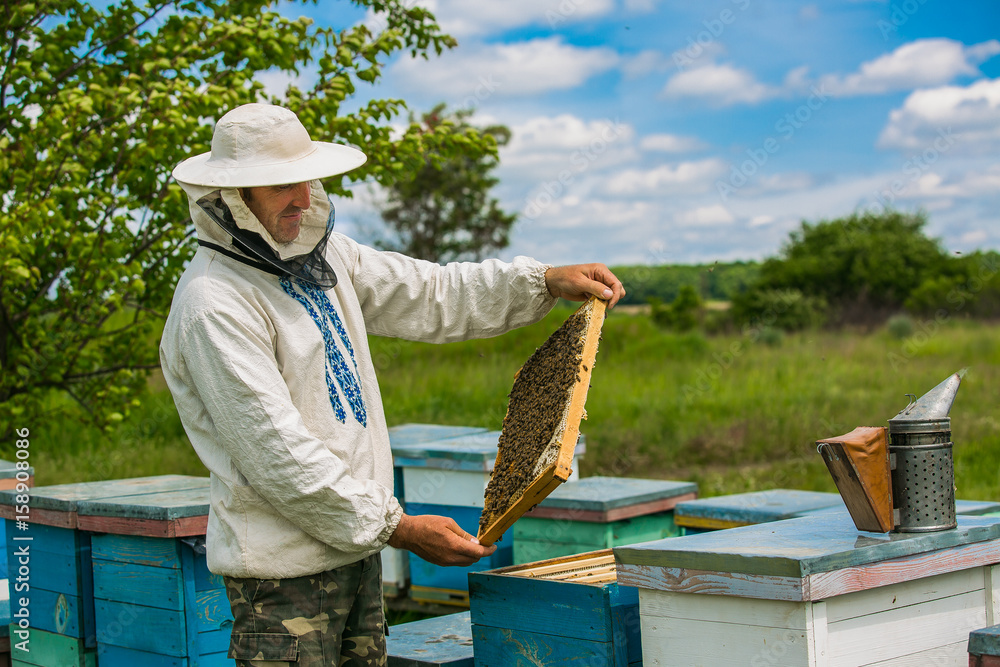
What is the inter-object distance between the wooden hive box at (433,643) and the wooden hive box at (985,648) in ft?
5.23

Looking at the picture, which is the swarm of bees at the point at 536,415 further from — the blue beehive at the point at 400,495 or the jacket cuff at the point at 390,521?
the blue beehive at the point at 400,495

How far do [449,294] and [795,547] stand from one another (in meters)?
1.31

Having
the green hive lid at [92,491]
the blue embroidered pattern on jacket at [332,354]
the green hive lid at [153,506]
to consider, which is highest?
the blue embroidered pattern on jacket at [332,354]

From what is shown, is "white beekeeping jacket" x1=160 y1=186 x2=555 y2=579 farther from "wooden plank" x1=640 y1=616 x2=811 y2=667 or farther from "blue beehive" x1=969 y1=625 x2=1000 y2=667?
"blue beehive" x1=969 y1=625 x2=1000 y2=667

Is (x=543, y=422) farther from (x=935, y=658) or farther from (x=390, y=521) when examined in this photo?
(x=935, y=658)

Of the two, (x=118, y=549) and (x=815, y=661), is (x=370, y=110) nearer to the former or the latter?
(x=118, y=549)

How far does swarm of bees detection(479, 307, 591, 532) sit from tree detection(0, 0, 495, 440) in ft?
9.48

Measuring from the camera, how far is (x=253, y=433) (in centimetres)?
225

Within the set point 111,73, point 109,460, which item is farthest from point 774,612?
point 109,460

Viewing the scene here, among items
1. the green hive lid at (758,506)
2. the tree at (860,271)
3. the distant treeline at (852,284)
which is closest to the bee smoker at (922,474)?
the green hive lid at (758,506)

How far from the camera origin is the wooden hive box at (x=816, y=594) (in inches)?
80.7

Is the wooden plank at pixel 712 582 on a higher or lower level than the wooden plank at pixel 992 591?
higher

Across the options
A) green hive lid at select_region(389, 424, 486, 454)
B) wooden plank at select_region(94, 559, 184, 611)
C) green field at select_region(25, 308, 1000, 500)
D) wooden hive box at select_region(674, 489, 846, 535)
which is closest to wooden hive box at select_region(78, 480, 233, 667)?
wooden plank at select_region(94, 559, 184, 611)

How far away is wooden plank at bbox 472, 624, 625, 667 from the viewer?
2.56 m
